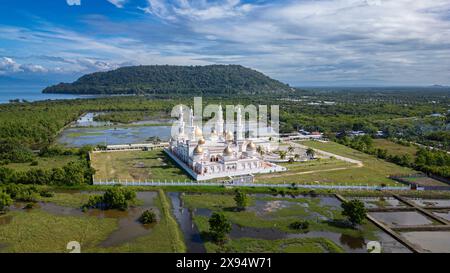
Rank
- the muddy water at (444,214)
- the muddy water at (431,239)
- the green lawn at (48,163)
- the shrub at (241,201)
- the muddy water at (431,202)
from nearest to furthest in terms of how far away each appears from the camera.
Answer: the muddy water at (431,239)
the shrub at (241,201)
the muddy water at (444,214)
the muddy water at (431,202)
the green lawn at (48,163)

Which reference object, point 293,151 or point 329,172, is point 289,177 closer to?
point 329,172

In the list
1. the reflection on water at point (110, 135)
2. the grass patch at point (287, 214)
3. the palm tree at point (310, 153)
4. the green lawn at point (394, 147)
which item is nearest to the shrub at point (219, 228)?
the grass patch at point (287, 214)

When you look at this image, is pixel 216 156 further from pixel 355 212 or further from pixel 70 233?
pixel 70 233

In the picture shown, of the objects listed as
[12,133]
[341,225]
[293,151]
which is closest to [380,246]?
[341,225]

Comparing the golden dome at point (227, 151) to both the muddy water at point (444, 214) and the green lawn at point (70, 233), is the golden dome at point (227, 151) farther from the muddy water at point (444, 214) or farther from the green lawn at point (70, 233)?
the muddy water at point (444, 214)
